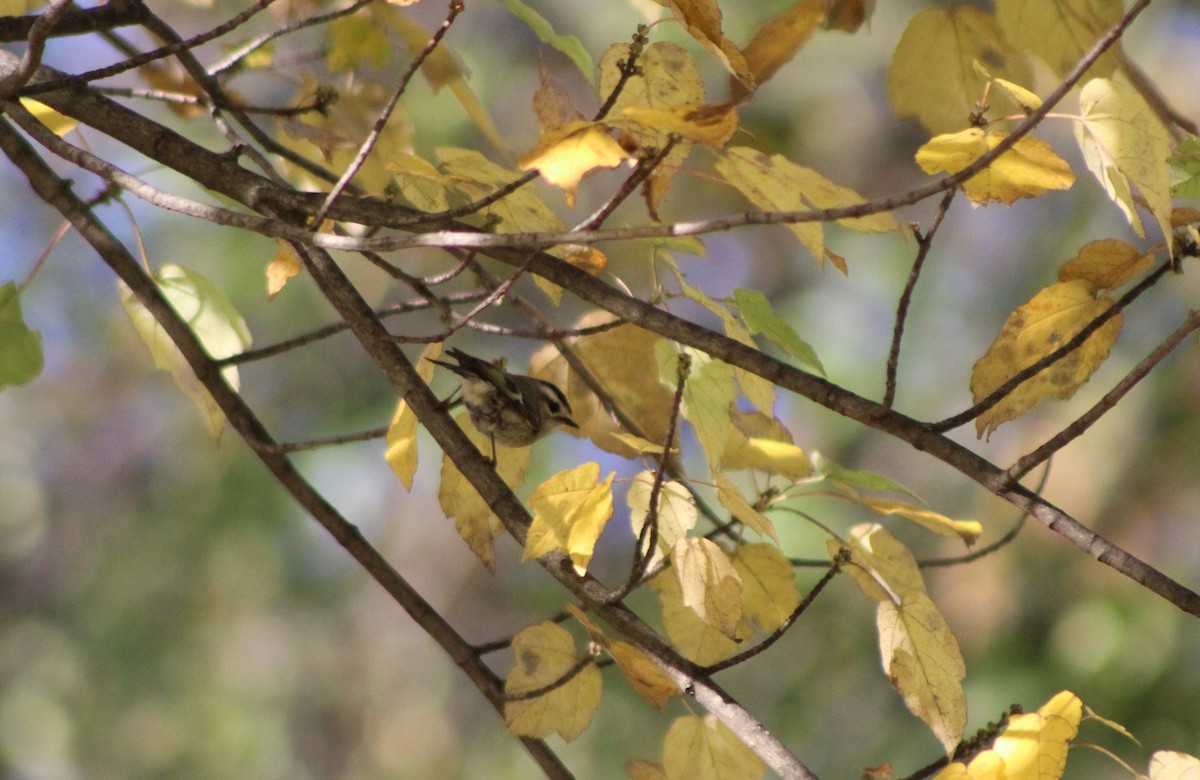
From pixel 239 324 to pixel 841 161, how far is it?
366 cm

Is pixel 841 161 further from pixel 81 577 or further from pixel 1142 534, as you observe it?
pixel 81 577

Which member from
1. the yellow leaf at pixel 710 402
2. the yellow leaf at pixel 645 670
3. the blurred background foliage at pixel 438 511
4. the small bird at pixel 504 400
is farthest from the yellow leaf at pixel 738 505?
the blurred background foliage at pixel 438 511

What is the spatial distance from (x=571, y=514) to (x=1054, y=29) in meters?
0.65

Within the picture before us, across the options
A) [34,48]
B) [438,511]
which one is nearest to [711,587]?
[34,48]

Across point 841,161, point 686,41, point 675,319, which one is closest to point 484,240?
point 675,319

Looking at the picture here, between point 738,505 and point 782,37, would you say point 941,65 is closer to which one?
point 782,37

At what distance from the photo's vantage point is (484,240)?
0.68 meters

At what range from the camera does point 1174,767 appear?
77cm

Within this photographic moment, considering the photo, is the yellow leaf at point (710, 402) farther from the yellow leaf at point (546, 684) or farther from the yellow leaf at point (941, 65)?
the yellow leaf at point (941, 65)

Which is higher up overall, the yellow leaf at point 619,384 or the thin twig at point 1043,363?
the thin twig at point 1043,363

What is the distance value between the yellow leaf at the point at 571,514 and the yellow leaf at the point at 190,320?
519 millimetres

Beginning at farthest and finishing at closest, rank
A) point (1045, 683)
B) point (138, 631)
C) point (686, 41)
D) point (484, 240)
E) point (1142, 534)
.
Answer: point (138, 631) < point (1142, 534) < point (1045, 683) < point (686, 41) < point (484, 240)

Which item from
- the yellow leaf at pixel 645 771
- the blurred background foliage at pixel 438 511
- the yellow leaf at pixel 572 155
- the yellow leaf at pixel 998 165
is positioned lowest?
the blurred background foliage at pixel 438 511

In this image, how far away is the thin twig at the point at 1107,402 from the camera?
700 millimetres
